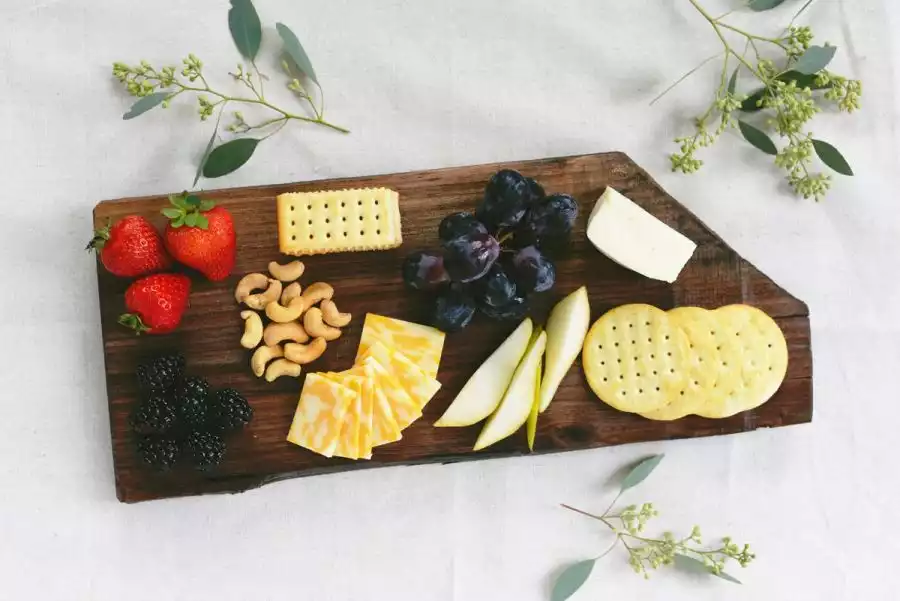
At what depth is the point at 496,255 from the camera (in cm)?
106

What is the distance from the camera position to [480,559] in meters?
1.27

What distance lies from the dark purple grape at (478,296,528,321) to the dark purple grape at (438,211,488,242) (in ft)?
0.38

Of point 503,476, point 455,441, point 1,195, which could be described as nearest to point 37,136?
point 1,195

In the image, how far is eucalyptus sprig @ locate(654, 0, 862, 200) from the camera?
118 centimetres

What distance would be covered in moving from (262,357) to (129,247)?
0.83 feet

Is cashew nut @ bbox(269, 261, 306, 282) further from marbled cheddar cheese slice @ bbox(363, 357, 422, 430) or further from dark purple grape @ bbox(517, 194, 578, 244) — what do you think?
dark purple grape @ bbox(517, 194, 578, 244)

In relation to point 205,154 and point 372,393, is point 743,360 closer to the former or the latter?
point 372,393

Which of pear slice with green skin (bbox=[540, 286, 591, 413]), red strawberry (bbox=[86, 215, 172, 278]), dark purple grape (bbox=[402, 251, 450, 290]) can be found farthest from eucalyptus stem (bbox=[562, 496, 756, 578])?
red strawberry (bbox=[86, 215, 172, 278])

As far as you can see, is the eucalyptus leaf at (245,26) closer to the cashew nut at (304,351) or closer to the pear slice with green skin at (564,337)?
the cashew nut at (304,351)

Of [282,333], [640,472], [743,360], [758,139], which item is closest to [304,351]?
[282,333]

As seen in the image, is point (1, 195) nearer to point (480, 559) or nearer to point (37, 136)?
point (37, 136)

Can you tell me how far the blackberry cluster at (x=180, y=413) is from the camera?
111cm

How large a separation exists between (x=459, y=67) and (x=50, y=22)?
0.68 m

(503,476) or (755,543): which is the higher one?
(503,476)
